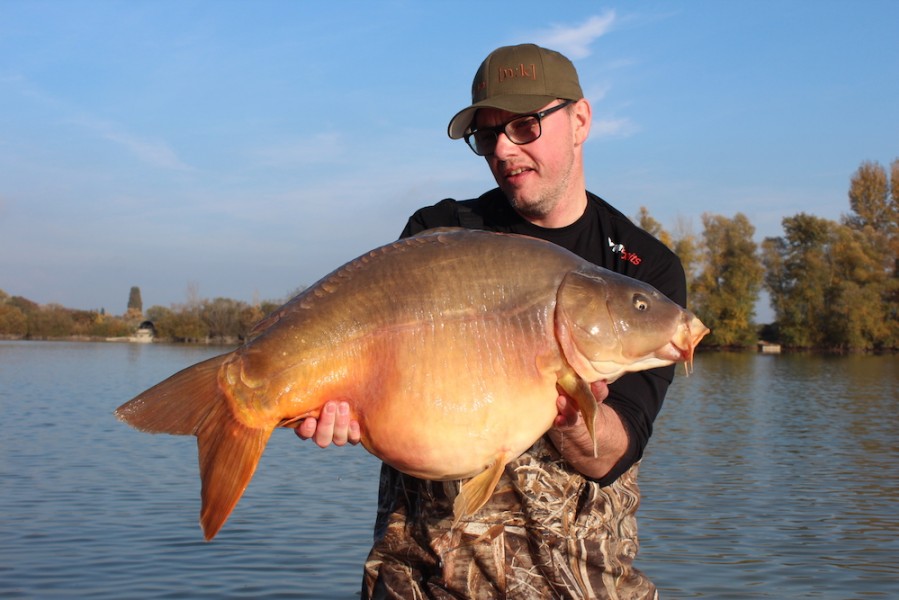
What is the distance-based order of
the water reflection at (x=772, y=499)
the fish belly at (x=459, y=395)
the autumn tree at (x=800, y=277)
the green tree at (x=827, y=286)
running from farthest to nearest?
the autumn tree at (x=800, y=277)
the green tree at (x=827, y=286)
the water reflection at (x=772, y=499)
the fish belly at (x=459, y=395)

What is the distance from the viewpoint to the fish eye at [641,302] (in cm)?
287

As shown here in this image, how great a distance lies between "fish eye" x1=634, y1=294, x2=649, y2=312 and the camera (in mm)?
2871

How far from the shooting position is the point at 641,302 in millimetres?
2881

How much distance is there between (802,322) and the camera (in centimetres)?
6762

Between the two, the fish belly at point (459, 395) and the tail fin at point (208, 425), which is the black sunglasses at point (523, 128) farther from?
the tail fin at point (208, 425)

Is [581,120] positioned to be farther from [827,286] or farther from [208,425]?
[827,286]

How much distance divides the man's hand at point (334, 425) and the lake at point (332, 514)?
736cm

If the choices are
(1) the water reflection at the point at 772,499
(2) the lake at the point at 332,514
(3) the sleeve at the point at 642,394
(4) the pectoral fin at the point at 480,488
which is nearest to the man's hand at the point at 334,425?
(4) the pectoral fin at the point at 480,488

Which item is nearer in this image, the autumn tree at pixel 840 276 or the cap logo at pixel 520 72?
the cap logo at pixel 520 72

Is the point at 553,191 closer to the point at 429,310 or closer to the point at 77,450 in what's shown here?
the point at 429,310

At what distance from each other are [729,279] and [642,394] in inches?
2699

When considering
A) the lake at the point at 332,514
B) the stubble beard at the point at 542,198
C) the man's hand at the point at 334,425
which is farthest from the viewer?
the lake at the point at 332,514

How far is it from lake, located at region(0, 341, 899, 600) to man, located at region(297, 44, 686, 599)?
665 centimetres

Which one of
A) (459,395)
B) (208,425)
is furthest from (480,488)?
(208,425)
